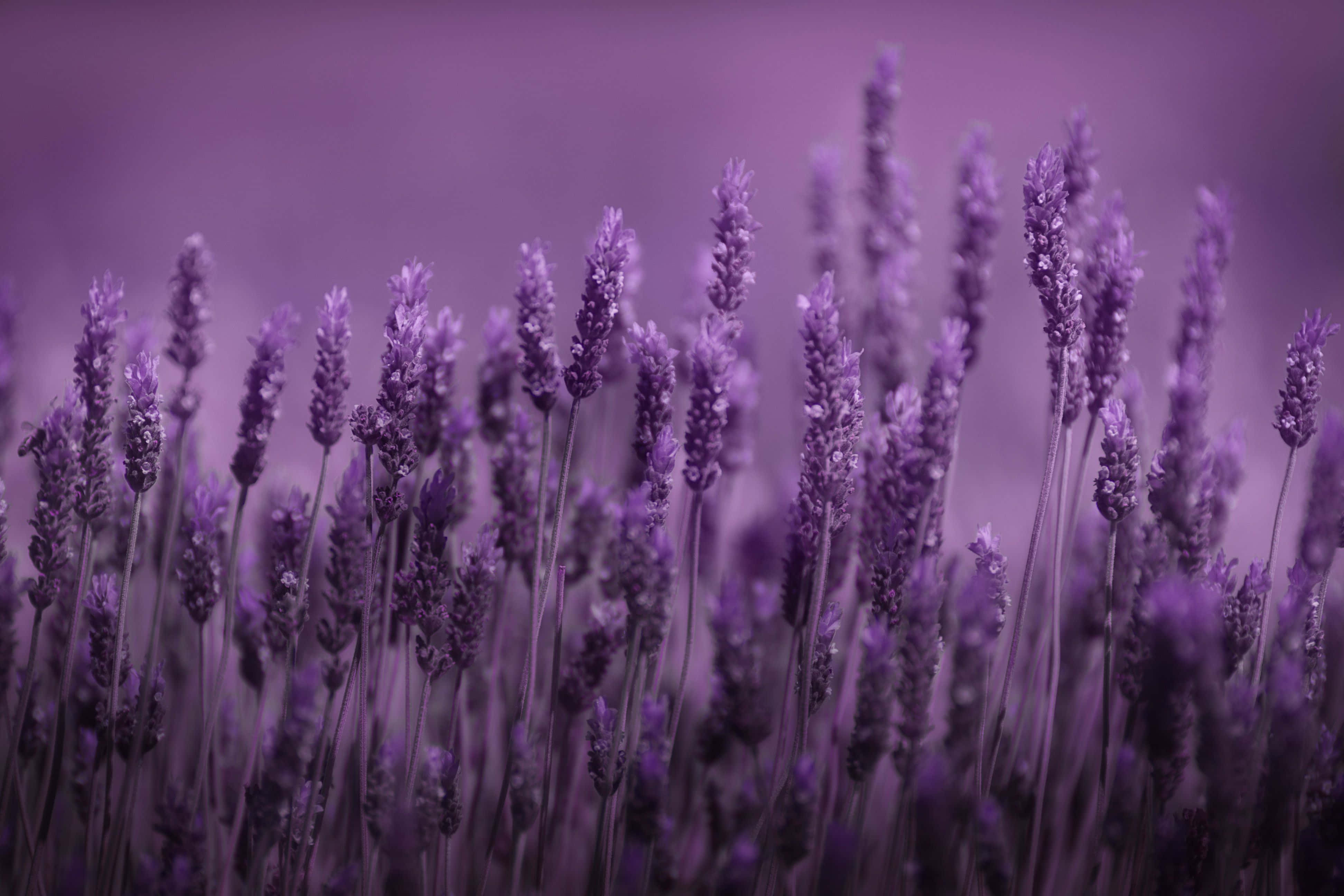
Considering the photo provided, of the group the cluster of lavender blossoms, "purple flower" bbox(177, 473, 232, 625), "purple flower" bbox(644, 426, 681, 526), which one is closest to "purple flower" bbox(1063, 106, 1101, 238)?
the cluster of lavender blossoms

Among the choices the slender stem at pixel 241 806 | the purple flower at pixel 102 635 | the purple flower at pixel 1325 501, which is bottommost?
the slender stem at pixel 241 806

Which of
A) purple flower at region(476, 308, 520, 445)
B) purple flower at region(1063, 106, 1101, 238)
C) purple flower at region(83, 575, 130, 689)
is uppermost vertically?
purple flower at region(1063, 106, 1101, 238)

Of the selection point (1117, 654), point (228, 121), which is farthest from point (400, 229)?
point (1117, 654)

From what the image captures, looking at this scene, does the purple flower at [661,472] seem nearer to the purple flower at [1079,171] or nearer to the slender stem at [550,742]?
the slender stem at [550,742]

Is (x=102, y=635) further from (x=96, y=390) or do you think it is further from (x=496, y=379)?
(x=496, y=379)

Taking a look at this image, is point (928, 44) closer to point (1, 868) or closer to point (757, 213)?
point (757, 213)

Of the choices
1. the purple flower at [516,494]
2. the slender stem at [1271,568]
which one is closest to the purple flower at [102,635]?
the purple flower at [516,494]

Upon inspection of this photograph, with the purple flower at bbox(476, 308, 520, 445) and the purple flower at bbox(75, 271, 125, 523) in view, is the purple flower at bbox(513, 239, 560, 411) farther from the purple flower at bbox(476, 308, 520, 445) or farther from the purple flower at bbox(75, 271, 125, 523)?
the purple flower at bbox(75, 271, 125, 523)
